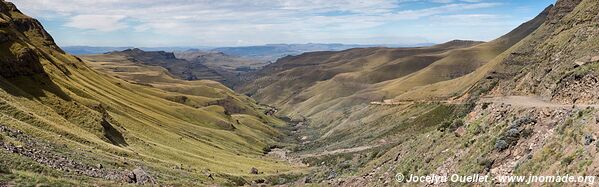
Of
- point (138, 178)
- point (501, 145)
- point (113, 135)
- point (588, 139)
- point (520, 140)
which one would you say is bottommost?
point (113, 135)

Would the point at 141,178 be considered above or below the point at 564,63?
below

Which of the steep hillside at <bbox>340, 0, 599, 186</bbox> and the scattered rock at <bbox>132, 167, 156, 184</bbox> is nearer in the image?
the steep hillside at <bbox>340, 0, 599, 186</bbox>

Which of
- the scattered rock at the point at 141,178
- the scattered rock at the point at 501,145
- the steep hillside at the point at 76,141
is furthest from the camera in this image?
the scattered rock at the point at 141,178

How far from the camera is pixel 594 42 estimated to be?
257ft

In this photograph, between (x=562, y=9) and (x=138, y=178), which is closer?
(x=138, y=178)

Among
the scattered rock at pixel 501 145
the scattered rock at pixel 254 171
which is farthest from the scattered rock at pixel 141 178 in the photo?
the scattered rock at pixel 254 171

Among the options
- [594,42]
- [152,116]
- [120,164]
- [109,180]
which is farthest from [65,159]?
[152,116]

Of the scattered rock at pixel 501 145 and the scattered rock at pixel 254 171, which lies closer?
the scattered rock at pixel 501 145

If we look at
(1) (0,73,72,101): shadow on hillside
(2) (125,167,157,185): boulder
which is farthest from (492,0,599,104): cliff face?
(1) (0,73,72,101): shadow on hillside

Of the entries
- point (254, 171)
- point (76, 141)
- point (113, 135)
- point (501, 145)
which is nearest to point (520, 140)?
point (501, 145)

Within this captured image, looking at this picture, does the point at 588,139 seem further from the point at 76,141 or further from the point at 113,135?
the point at 113,135

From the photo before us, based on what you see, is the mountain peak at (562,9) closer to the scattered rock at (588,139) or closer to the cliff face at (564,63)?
the cliff face at (564,63)

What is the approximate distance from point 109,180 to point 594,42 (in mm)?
79198

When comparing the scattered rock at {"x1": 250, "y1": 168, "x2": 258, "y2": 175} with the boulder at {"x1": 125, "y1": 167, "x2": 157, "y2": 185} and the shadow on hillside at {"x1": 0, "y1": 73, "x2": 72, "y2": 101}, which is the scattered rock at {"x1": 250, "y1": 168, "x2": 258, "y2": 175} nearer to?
the shadow on hillside at {"x1": 0, "y1": 73, "x2": 72, "y2": 101}
